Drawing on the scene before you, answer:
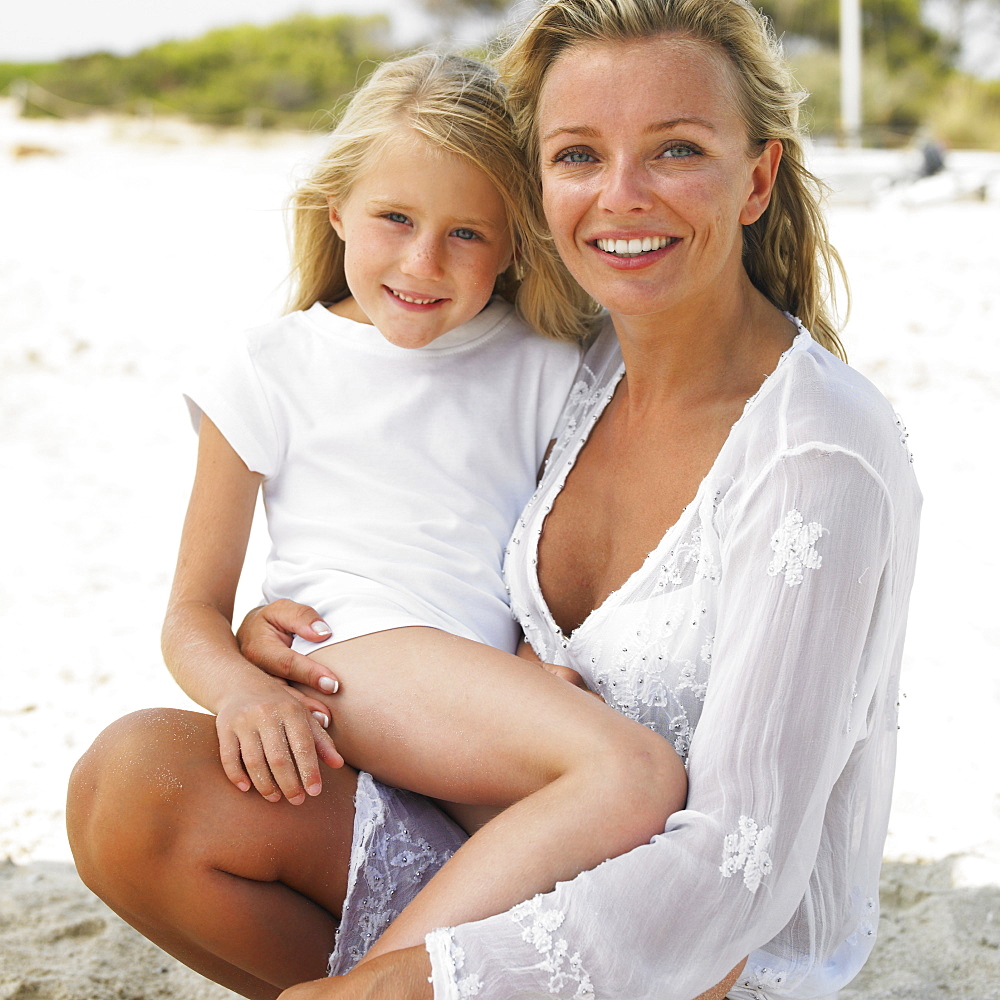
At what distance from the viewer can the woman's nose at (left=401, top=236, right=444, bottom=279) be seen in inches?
Answer: 89.6

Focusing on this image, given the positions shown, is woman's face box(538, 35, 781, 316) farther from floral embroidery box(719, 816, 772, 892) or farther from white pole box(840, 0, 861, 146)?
white pole box(840, 0, 861, 146)

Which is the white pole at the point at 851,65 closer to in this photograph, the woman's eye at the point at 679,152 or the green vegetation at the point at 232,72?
the green vegetation at the point at 232,72

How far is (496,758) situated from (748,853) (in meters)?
0.41

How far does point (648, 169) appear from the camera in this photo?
77.0 inches

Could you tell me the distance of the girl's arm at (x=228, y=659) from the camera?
1.93m

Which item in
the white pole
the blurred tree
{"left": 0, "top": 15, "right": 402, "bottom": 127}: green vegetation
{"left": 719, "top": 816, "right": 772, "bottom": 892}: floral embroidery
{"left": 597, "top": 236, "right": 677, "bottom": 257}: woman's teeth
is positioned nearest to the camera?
{"left": 719, "top": 816, "right": 772, "bottom": 892}: floral embroidery

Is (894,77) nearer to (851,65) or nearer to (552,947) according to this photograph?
(851,65)

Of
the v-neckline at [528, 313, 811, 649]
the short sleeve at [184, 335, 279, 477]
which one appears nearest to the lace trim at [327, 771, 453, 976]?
the v-neckline at [528, 313, 811, 649]

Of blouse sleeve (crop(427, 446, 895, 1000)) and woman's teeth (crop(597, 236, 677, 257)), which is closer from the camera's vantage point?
blouse sleeve (crop(427, 446, 895, 1000))

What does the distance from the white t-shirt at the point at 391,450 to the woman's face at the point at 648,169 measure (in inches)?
17.4

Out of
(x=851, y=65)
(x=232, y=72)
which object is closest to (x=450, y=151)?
(x=851, y=65)

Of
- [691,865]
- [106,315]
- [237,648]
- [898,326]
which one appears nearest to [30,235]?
[106,315]

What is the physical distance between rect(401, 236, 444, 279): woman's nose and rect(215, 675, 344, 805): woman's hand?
2.75 ft

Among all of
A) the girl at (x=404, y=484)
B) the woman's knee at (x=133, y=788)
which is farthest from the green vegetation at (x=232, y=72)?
the woman's knee at (x=133, y=788)
